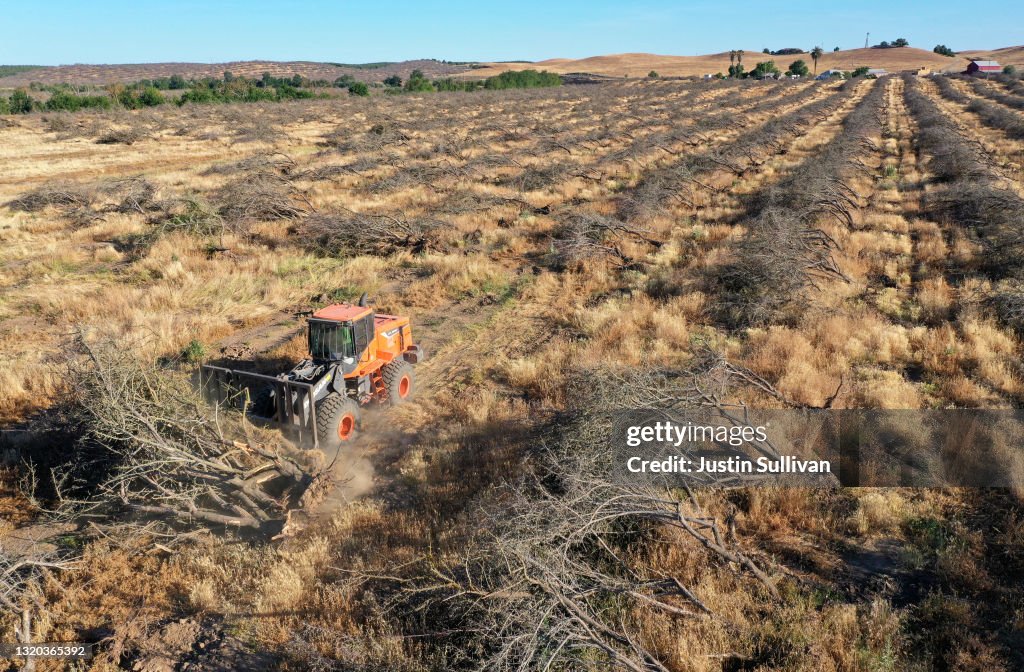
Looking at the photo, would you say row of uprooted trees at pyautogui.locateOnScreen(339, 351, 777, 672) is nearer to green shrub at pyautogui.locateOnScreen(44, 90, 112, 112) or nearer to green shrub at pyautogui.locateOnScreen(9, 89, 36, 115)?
green shrub at pyautogui.locateOnScreen(44, 90, 112, 112)

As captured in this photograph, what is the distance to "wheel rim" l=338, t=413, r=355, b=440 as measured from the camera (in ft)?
27.2

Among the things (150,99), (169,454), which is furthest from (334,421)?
(150,99)

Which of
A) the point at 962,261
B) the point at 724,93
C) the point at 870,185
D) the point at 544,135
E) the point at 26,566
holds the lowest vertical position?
the point at 26,566

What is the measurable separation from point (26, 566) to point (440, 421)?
5123 millimetres

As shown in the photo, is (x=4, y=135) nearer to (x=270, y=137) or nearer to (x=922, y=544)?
(x=270, y=137)

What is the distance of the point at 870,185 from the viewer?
22547mm

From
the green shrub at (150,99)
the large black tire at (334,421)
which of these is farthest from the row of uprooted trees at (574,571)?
the green shrub at (150,99)

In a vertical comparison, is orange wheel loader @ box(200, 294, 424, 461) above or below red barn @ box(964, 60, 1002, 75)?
below

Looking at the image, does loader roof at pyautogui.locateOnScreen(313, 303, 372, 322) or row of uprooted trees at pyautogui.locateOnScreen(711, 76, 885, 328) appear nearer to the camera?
loader roof at pyautogui.locateOnScreen(313, 303, 372, 322)

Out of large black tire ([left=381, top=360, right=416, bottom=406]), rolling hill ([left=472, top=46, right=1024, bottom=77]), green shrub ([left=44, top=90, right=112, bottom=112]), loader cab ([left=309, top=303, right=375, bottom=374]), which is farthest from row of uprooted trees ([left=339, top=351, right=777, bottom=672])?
rolling hill ([left=472, top=46, right=1024, bottom=77])

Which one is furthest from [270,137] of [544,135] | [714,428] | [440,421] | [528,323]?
[714,428]

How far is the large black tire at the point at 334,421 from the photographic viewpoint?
789 cm

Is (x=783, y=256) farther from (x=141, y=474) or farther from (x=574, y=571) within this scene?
(x=141, y=474)

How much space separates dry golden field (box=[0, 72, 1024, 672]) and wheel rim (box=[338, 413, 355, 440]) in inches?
12.8
